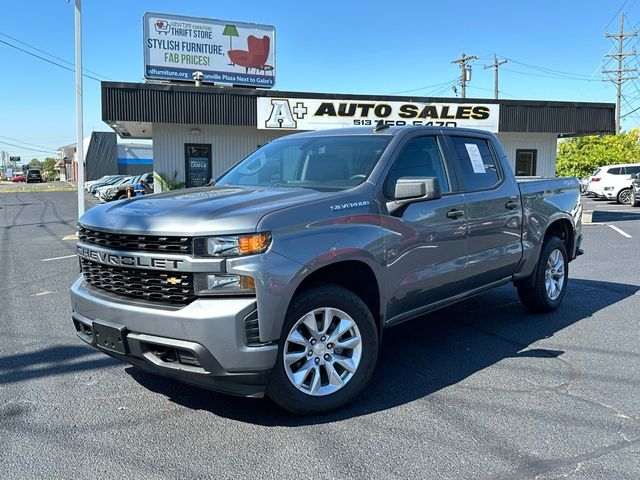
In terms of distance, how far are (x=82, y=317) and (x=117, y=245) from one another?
618 millimetres

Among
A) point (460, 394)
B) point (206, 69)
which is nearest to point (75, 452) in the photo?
point (460, 394)

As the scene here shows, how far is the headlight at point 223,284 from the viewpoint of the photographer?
3.31 m

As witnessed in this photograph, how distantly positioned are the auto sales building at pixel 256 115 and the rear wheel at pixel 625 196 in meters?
9.63

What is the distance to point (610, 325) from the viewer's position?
609 centimetres

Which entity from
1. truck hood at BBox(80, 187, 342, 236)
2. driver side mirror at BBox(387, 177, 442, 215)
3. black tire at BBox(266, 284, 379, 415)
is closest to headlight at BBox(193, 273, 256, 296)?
truck hood at BBox(80, 187, 342, 236)

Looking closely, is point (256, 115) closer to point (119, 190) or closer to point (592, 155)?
point (119, 190)

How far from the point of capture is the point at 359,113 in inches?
663

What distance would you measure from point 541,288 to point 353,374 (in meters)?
3.26

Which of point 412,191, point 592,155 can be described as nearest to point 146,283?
point 412,191

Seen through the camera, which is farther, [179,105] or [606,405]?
[179,105]

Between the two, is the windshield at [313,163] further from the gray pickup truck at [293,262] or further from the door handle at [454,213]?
the door handle at [454,213]

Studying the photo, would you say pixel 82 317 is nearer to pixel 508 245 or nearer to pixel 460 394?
pixel 460 394

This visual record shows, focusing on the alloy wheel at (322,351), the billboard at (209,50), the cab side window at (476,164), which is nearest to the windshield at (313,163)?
the cab side window at (476,164)

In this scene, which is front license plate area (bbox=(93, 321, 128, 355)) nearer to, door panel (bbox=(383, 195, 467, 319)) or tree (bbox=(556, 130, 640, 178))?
door panel (bbox=(383, 195, 467, 319))
